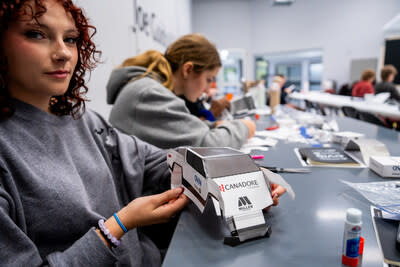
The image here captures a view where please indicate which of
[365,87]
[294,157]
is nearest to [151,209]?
[294,157]

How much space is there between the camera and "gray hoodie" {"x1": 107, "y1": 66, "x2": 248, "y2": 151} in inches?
37.4

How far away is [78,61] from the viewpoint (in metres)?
0.70

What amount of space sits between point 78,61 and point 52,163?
29cm

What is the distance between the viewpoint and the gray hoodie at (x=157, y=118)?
3.11 feet

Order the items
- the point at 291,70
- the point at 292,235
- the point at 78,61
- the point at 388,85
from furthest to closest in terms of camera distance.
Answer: the point at 291,70
the point at 388,85
the point at 78,61
the point at 292,235

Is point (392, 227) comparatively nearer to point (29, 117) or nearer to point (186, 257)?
point (186, 257)

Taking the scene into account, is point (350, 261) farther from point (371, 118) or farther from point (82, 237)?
point (371, 118)

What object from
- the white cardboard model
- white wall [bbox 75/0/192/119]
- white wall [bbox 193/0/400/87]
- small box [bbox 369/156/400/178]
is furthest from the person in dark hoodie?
white wall [bbox 193/0/400/87]

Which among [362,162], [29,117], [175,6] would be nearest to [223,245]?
[29,117]

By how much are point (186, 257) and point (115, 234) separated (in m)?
0.19

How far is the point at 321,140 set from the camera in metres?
1.35

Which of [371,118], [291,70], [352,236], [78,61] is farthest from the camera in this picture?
[291,70]

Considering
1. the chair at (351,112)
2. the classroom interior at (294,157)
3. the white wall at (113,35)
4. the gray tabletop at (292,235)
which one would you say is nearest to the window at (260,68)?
the classroom interior at (294,157)

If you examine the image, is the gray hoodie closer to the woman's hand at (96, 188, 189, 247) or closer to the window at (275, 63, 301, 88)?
the woman's hand at (96, 188, 189, 247)
